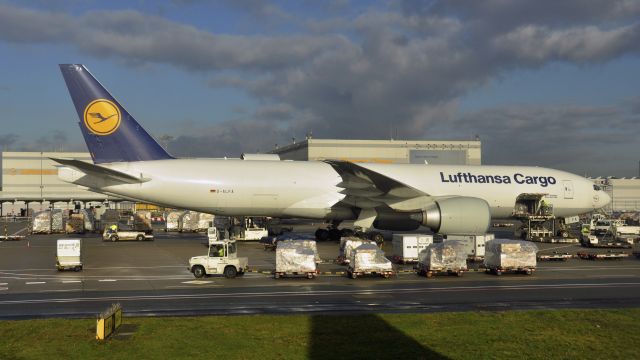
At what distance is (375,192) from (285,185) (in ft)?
17.8

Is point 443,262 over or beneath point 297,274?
over

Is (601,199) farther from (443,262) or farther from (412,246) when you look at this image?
(443,262)

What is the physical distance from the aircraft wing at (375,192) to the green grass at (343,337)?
1817 centimetres

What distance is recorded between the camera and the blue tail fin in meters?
33.0

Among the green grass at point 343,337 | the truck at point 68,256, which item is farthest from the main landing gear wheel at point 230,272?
the green grass at point 343,337

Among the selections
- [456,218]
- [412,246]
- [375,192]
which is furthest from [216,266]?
[375,192]

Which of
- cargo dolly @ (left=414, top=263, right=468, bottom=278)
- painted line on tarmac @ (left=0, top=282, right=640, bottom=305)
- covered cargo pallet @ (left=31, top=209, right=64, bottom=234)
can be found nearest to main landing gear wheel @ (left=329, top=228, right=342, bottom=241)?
cargo dolly @ (left=414, top=263, right=468, bottom=278)

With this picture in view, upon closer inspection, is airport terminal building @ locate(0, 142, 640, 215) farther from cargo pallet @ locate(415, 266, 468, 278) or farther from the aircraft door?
cargo pallet @ locate(415, 266, 468, 278)

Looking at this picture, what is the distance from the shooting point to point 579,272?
24516 mm

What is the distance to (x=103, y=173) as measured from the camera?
105ft

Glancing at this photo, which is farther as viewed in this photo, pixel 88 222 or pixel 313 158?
pixel 313 158

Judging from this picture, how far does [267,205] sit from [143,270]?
1152 centimetres

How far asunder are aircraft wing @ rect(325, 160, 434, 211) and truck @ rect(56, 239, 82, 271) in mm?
13988

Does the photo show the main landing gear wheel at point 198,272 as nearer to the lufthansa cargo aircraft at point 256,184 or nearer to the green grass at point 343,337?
the green grass at point 343,337
